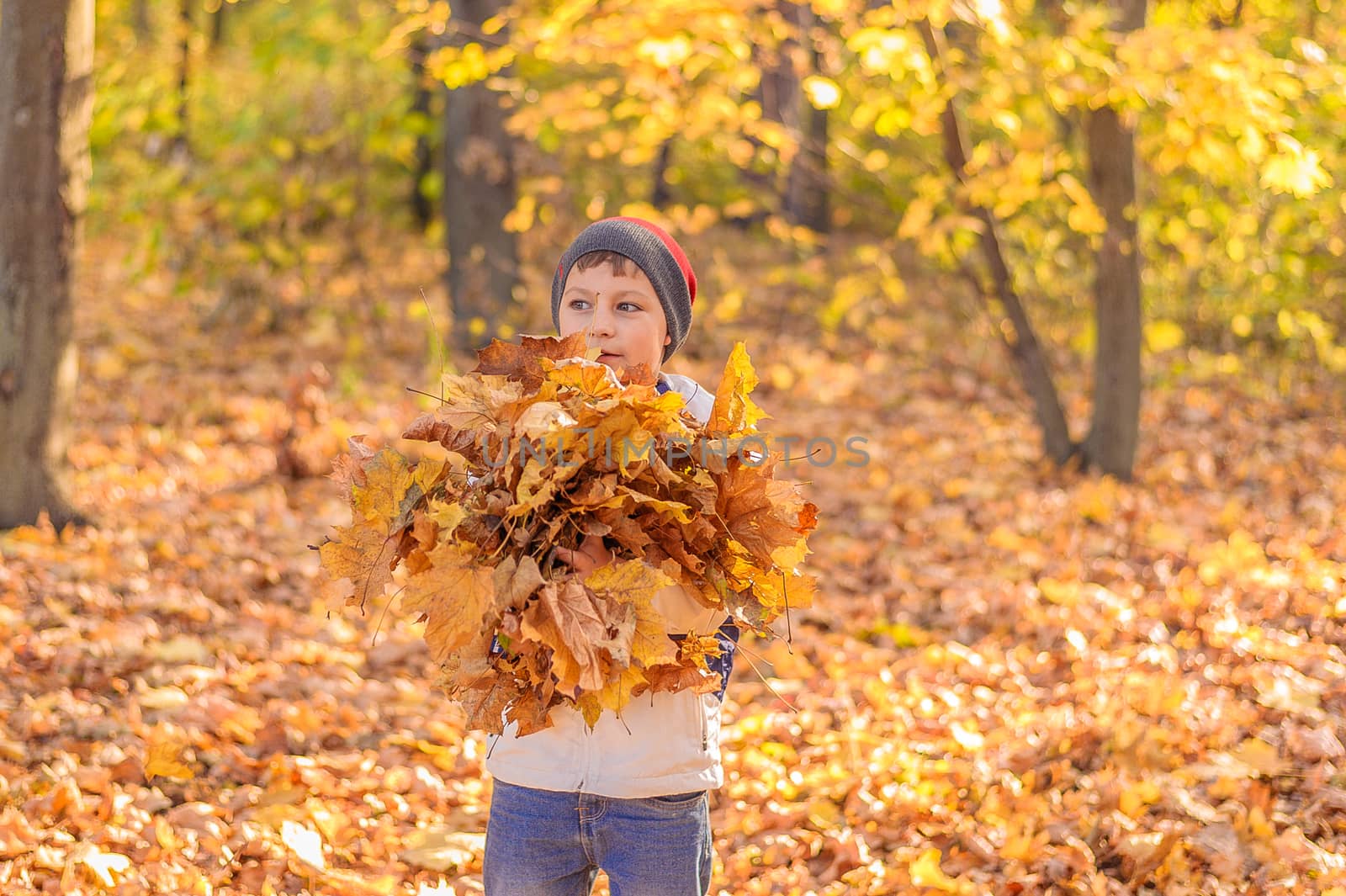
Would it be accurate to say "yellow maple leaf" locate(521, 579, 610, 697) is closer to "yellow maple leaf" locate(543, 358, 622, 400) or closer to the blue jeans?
"yellow maple leaf" locate(543, 358, 622, 400)

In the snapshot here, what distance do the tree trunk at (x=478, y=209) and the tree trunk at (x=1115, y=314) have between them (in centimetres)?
396

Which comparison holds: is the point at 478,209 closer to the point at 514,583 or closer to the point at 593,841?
the point at 593,841

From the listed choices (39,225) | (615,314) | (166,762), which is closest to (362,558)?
(615,314)

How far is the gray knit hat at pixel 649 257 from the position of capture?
2150 mm

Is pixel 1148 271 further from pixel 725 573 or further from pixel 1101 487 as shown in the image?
pixel 725 573

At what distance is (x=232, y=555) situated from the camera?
4.93 meters

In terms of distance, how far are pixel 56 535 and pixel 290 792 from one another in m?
2.17

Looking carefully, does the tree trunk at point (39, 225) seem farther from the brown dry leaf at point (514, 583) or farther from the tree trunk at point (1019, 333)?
the tree trunk at point (1019, 333)

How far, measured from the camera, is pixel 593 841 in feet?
6.41

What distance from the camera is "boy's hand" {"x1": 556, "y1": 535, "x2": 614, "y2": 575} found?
1.70 meters

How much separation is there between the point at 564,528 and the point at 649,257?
67cm

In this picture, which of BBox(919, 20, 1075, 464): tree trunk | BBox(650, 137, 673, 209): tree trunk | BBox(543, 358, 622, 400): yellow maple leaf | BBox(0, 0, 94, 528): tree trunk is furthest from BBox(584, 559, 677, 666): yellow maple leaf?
BBox(650, 137, 673, 209): tree trunk

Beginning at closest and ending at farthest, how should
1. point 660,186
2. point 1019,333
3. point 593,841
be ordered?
point 593,841, point 1019,333, point 660,186

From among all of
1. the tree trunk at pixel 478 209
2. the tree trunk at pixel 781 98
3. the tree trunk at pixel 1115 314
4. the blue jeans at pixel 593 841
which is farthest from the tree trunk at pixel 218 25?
the blue jeans at pixel 593 841
